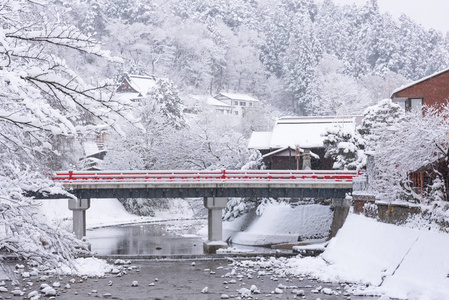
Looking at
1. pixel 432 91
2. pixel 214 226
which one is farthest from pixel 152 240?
pixel 432 91

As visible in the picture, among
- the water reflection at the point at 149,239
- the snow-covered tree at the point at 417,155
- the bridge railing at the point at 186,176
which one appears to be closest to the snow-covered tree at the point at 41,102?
the snow-covered tree at the point at 417,155

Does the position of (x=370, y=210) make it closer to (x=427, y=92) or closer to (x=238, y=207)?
(x=427, y=92)

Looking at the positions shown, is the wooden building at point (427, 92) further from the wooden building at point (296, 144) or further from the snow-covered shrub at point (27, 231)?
the snow-covered shrub at point (27, 231)

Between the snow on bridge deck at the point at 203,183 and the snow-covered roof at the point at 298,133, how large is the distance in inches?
509

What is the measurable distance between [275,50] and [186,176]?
83.4 metres

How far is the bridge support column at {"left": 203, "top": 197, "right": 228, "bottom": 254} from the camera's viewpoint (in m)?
41.5

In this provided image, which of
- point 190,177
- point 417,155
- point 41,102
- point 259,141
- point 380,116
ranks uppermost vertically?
point 380,116

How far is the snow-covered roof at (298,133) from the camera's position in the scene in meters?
57.1

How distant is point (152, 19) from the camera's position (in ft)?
406

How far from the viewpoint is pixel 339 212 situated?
43281 mm

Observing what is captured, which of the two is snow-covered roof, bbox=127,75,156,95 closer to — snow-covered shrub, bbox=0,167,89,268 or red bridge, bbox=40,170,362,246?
red bridge, bbox=40,170,362,246

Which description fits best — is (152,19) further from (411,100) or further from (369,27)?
(411,100)

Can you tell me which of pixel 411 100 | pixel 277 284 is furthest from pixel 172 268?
pixel 411 100

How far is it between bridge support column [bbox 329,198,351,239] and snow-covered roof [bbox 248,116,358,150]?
11695 millimetres
